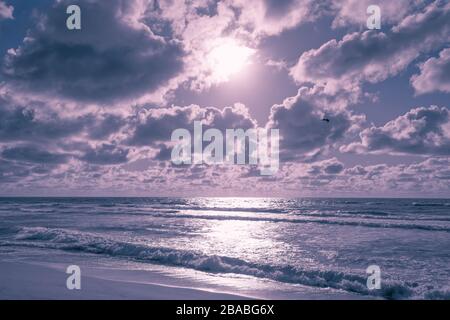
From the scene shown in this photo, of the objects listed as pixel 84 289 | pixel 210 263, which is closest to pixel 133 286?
pixel 84 289

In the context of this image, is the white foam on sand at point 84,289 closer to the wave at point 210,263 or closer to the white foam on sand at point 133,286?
the white foam on sand at point 133,286

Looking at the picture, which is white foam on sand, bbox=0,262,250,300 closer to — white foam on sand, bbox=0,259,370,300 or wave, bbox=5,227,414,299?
white foam on sand, bbox=0,259,370,300

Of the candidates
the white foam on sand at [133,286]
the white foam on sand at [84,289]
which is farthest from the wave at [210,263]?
the white foam on sand at [84,289]

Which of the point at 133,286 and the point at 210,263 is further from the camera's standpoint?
the point at 210,263

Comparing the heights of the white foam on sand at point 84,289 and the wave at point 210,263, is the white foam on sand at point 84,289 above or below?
above

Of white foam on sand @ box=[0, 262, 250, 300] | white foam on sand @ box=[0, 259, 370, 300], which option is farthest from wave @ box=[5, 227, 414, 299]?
white foam on sand @ box=[0, 262, 250, 300]

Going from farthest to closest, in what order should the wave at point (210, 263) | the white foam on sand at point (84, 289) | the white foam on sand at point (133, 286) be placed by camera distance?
the wave at point (210, 263)
the white foam on sand at point (133, 286)
the white foam on sand at point (84, 289)

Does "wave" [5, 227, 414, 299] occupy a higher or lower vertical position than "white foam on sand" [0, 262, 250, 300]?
lower

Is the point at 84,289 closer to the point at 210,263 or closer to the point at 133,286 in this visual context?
the point at 133,286

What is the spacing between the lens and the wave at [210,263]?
11000 mm

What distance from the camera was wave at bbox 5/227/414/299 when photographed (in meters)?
11.0

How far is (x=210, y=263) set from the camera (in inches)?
548
